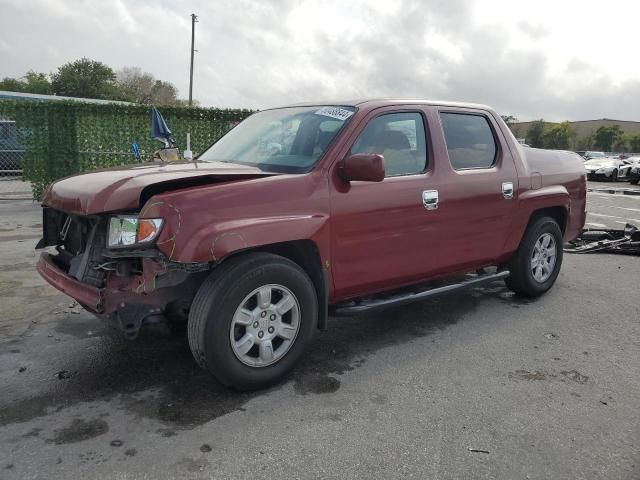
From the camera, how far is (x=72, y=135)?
1104 centimetres

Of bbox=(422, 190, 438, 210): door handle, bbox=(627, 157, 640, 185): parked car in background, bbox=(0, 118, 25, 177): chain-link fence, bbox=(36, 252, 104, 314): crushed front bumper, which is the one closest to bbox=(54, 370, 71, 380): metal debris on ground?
bbox=(36, 252, 104, 314): crushed front bumper

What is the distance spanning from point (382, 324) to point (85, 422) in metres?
2.47

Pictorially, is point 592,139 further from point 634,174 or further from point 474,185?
point 474,185

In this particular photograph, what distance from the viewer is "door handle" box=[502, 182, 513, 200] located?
463 cm

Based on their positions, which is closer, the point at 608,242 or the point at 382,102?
the point at 382,102

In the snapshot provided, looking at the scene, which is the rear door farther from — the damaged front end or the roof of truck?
the damaged front end

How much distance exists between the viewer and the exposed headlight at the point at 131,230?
283 centimetres

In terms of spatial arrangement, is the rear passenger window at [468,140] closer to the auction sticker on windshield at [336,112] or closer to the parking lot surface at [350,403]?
the auction sticker on windshield at [336,112]

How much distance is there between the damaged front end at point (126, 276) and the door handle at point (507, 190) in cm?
277

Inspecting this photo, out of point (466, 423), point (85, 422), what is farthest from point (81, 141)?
point (466, 423)

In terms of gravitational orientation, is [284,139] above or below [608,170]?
below

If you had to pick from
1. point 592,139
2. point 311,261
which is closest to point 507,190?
point 311,261

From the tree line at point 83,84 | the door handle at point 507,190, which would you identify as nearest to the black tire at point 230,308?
the door handle at point 507,190

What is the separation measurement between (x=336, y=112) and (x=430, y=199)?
3.10ft
